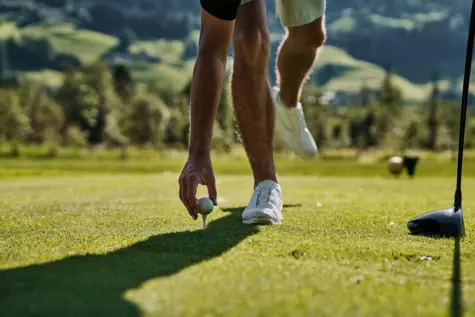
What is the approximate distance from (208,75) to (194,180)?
78 centimetres

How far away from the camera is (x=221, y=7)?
11.8 ft

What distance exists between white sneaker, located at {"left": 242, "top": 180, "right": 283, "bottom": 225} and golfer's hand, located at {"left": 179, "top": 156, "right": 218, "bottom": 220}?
0.63 meters

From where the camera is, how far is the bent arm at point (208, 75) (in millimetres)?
3480

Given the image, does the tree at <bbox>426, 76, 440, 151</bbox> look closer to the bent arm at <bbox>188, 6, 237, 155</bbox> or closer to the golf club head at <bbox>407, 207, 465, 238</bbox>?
the golf club head at <bbox>407, 207, 465, 238</bbox>

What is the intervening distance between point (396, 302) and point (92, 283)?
102 cm

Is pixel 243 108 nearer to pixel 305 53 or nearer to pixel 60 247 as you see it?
pixel 305 53

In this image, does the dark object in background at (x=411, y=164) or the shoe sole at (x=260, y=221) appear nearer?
the shoe sole at (x=260, y=221)

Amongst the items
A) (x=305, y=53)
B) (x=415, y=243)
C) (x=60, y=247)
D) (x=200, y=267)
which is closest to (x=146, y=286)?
(x=200, y=267)

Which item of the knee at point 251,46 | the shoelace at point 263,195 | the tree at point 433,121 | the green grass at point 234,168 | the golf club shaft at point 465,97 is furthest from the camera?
the tree at point 433,121

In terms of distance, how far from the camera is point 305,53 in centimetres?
555

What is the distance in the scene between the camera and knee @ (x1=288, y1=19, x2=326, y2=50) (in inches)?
204

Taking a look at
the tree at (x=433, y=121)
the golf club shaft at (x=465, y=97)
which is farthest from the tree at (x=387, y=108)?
the golf club shaft at (x=465, y=97)

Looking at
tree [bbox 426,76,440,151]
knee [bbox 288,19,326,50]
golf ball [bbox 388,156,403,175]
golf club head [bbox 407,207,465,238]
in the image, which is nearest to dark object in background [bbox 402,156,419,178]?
golf ball [bbox 388,156,403,175]

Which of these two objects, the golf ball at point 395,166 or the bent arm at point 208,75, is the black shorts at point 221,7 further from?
the golf ball at point 395,166
